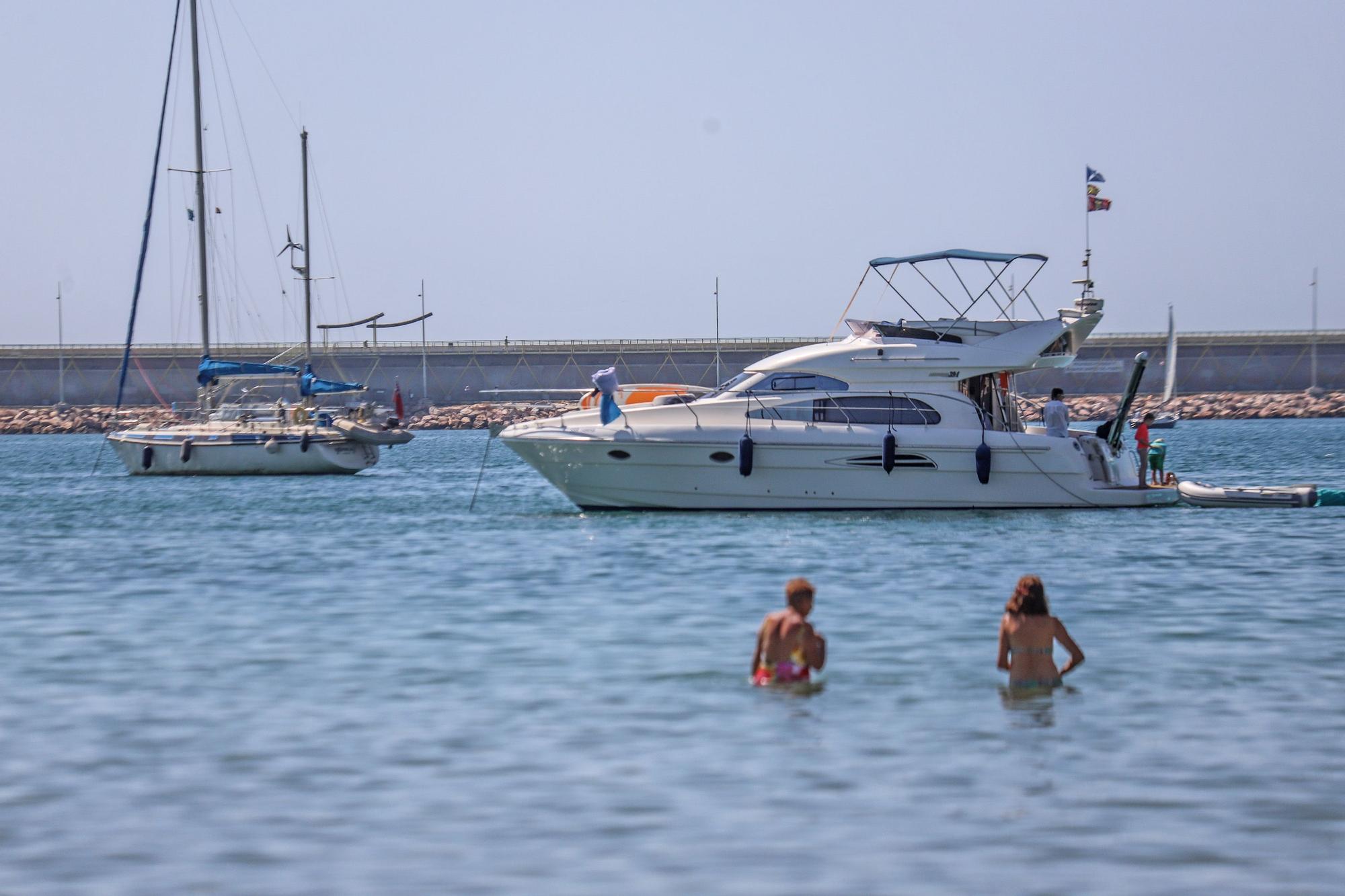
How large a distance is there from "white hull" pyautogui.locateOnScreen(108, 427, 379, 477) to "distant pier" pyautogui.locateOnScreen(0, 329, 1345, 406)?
193 ft

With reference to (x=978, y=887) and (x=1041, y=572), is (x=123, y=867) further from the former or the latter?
(x=1041, y=572)

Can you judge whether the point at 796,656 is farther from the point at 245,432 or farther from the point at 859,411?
the point at 245,432

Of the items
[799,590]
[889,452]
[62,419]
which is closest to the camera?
[799,590]

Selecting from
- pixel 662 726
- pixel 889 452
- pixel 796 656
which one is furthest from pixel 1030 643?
pixel 889 452

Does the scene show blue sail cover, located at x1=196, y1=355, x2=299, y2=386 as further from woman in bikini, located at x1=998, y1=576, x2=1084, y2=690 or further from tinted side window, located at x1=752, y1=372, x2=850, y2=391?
woman in bikini, located at x1=998, y1=576, x2=1084, y2=690

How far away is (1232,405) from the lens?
106500mm

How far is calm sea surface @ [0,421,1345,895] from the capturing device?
746 cm

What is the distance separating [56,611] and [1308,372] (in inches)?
4300

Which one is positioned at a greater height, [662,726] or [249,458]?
[249,458]

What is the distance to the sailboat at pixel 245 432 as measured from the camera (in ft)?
134

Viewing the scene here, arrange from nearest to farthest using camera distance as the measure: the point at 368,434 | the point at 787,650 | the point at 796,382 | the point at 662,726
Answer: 1. the point at 662,726
2. the point at 787,650
3. the point at 796,382
4. the point at 368,434

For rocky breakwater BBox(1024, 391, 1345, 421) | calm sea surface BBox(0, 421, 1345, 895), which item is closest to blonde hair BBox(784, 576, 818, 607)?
calm sea surface BBox(0, 421, 1345, 895)

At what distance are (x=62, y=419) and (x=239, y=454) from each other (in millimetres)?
67054

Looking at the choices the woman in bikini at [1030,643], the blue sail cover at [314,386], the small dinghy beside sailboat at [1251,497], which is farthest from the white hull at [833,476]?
the blue sail cover at [314,386]
